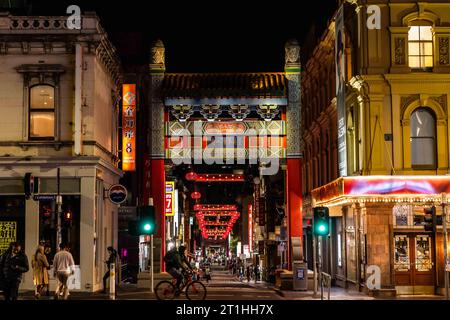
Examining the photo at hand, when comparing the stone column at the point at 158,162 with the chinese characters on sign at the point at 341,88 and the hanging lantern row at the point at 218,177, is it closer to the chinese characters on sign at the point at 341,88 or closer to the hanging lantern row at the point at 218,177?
the chinese characters on sign at the point at 341,88

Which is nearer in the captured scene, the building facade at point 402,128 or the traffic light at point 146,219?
the traffic light at point 146,219

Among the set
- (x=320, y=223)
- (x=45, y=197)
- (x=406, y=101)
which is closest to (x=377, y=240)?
(x=320, y=223)

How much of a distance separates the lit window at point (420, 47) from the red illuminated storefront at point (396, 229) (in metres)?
5.01

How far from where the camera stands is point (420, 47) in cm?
3450

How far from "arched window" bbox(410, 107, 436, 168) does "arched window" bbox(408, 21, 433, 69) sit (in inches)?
72.9

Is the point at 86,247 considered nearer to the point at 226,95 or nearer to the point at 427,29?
the point at 226,95

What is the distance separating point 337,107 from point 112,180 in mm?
11132

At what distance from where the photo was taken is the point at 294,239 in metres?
39.2

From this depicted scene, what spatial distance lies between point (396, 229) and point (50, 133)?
1454cm

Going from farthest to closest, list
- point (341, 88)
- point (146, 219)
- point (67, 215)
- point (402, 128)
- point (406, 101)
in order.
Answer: point (341, 88) < point (406, 101) < point (402, 128) < point (67, 215) < point (146, 219)

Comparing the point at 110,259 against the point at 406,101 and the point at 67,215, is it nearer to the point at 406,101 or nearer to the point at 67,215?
the point at 67,215

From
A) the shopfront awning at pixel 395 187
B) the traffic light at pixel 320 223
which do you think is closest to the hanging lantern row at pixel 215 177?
the shopfront awning at pixel 395 187

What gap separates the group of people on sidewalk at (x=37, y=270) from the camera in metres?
26.0
